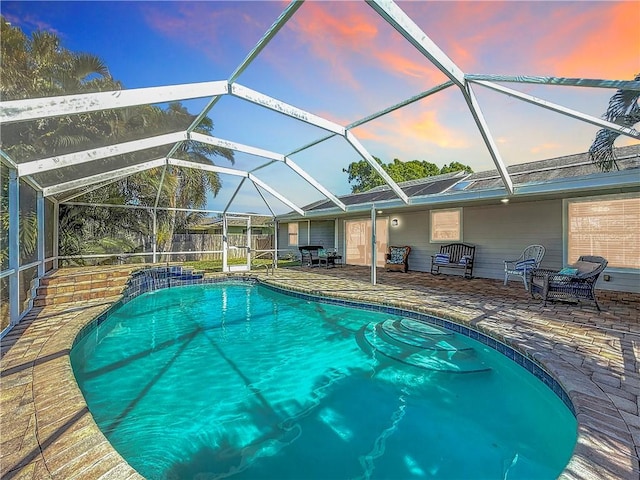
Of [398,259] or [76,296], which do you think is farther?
[398,259]

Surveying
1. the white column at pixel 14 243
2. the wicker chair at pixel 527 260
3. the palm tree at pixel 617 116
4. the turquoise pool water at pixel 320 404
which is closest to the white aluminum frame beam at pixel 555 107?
the palm tree at pixel 617 116

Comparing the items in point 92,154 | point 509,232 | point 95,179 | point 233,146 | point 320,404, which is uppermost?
point 233,146

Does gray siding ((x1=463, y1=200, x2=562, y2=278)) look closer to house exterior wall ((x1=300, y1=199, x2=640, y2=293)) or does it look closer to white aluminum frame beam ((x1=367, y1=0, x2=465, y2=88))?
house exterior wall ((x1=300, y1=199, x2=640, y2=293))

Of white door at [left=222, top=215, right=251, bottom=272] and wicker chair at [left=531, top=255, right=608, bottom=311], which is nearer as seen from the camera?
wicker chair at [left=531, top=255, right=608, bottom=311]

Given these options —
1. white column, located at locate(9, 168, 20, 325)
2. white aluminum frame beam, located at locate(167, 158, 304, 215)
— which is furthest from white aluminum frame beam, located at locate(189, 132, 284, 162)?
white column, located at locate(9, 168, 20, 325)

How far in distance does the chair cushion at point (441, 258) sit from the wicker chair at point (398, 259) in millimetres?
1238

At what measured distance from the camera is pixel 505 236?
877 cm

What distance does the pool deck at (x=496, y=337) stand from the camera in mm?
1768

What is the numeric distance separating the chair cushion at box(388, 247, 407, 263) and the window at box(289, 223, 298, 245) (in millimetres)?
6818

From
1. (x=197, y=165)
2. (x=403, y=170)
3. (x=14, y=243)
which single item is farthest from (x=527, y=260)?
(x=403, y=170)

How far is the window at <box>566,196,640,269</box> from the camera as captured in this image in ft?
22.4

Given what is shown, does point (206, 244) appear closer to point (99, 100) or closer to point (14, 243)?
point (14, 243)

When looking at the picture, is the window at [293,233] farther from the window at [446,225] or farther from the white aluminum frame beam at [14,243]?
the white aluminum frame beam at [14,243]

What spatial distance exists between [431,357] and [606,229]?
637 cm
